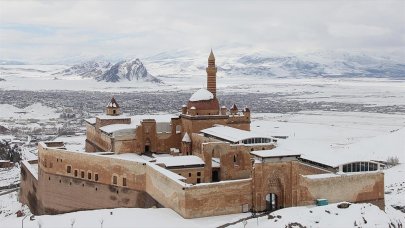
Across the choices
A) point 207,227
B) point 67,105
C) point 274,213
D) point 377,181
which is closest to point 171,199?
point 207,227

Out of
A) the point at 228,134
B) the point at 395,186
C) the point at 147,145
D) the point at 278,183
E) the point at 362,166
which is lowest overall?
the point at 395,186

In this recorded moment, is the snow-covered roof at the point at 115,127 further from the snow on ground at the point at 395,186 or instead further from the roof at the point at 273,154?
the snow on ground at the point at 395,186

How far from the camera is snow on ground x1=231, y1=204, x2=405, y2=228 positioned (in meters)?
33.8

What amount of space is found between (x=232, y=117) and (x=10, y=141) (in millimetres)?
55700

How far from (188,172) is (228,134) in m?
5.94

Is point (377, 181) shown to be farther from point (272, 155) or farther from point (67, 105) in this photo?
point (67, 105)

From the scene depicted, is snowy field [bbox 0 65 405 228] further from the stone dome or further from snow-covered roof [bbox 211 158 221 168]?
the stone dome

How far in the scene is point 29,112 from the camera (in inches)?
6019

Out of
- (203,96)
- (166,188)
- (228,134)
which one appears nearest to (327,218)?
(166,188)

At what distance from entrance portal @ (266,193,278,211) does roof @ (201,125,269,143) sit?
7.69 m

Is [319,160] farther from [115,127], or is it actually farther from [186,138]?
[115,127]

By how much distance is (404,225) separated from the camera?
40156 mm

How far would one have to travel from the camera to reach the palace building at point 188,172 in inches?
1484

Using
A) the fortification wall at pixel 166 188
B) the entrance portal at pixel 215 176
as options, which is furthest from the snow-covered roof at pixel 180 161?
the fortification wall at pixel 166 188
